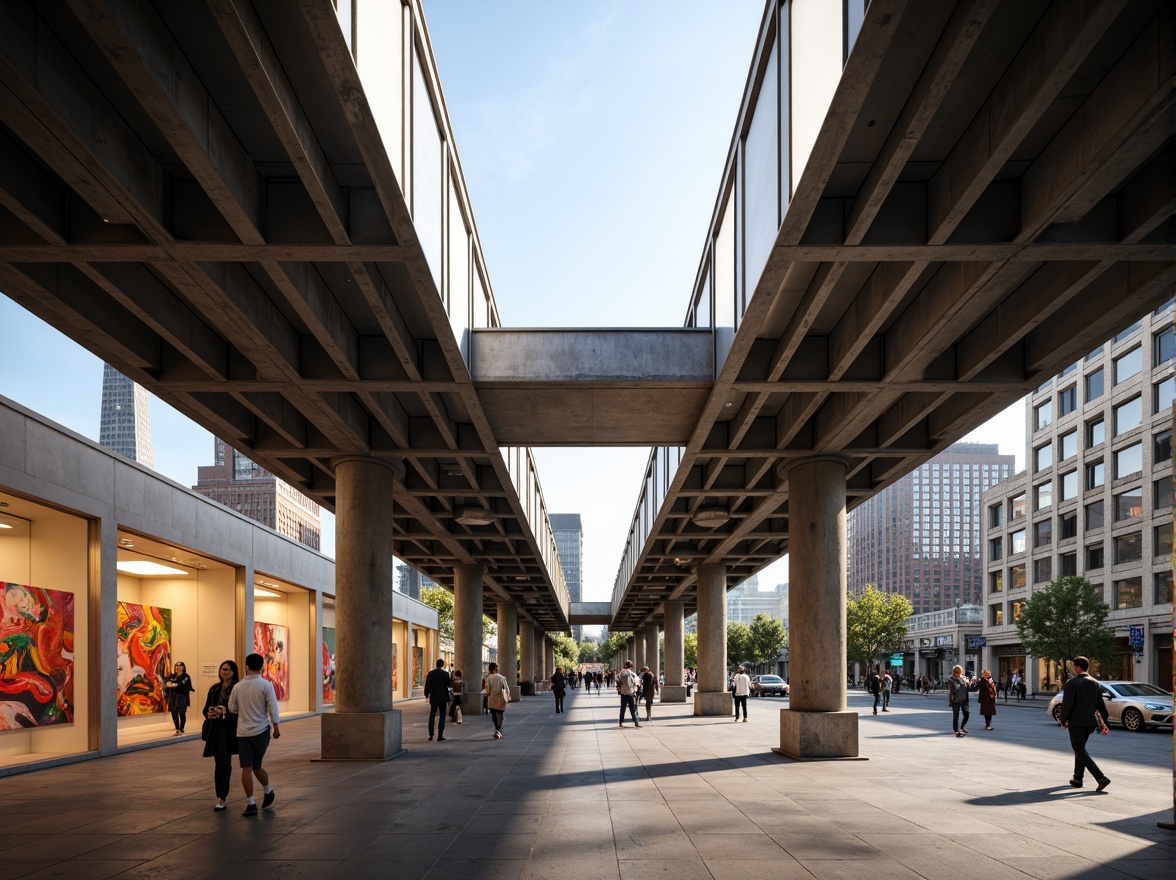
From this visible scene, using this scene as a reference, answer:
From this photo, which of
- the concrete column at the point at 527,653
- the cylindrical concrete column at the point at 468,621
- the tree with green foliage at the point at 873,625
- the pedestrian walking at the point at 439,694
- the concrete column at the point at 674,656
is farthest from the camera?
the tree with green foliage at the point at 873,625

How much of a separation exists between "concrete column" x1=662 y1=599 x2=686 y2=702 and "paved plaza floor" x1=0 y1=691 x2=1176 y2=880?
29.5 meters

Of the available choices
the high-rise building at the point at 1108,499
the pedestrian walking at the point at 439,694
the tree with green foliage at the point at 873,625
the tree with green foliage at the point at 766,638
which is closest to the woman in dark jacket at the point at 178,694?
the pedestrian walking at the point at 439,694

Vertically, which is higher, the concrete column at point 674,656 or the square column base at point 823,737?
the square column base at point 823,737

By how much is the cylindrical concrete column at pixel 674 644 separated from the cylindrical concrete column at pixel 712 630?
475 inches

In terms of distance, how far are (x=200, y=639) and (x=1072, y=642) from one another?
1738 inches

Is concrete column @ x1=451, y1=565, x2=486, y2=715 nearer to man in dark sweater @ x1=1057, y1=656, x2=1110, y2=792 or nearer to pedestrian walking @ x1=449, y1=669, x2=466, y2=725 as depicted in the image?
pedestrian walking @ x1=449, y1=669, x2=466, y2=725

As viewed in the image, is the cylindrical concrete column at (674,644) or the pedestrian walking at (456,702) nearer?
the pedestrian walking at (456,702)

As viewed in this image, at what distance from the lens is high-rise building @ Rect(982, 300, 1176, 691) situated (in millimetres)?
51750

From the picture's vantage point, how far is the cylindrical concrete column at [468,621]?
3666 centimetres

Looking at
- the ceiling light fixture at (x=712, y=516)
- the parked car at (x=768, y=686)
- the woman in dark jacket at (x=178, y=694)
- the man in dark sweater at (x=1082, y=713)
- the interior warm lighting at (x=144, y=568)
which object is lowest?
the parked car at (x=768, y=686)

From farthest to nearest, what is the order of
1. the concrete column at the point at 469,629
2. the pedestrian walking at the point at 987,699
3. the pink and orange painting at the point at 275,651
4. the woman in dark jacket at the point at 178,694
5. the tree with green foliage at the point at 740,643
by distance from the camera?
the tree with green foliage at the point at 740,643
the concrete column at the point at 469,629
the pink and orange painting at the point at 275,651
the pedestrian walking at the point at 987,699
the woman in dark jacket at the point at 178,694

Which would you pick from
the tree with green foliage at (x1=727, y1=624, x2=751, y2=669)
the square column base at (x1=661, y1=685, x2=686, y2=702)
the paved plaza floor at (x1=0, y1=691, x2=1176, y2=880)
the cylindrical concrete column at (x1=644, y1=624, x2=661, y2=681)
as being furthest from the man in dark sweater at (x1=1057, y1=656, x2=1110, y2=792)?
the tree with green foliage at (x1=727, y1=624, x2=751, y2=669)

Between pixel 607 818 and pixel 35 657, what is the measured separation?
12737mm

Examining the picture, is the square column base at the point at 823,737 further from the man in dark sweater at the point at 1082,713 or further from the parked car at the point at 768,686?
the parked car at the point at 768,686
